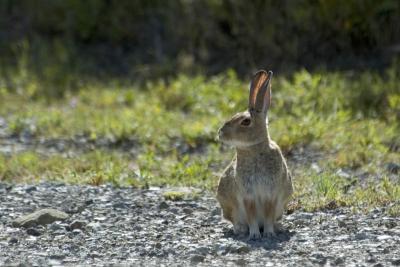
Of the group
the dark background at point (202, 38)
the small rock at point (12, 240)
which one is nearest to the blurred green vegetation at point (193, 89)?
the dark background at point (202, 38)

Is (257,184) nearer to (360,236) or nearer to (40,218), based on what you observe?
(360,236)

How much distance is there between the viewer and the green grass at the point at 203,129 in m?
9.29

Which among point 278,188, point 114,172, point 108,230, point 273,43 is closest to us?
point 278,188

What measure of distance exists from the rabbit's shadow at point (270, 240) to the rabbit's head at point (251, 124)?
657 millimetres

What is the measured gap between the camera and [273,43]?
45.9 ft

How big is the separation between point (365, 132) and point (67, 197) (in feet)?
11.6

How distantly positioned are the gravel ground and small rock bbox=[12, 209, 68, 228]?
2.1 inches

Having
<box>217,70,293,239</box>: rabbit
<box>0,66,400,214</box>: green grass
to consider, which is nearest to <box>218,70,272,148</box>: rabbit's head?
<box>217,70,293,239</box>: rabbit

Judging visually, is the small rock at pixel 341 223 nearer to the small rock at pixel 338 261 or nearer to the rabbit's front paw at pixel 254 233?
the rabbit's front paw at pixel 254 233

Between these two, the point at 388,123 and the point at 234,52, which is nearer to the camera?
the point at 388,123

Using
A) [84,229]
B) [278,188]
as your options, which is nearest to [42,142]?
[84,229]

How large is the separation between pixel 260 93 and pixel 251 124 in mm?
257

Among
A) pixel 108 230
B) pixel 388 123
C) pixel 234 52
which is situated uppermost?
pixel 234 52

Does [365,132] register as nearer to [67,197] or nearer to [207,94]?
[207,94]
